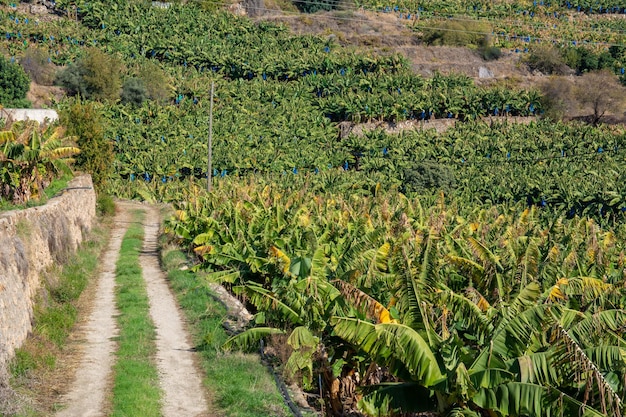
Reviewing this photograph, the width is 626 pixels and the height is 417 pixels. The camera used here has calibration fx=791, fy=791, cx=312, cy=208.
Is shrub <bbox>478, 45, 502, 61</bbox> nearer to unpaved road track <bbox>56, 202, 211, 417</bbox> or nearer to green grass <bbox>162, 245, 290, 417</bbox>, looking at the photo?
unpaved road track <bbox>56, 202, 211, 417</bbox>

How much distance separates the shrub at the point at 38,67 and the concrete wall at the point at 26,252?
4573 cm

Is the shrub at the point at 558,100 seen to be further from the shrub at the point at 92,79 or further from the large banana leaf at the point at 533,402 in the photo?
the large banana leaf at the point at 533,402

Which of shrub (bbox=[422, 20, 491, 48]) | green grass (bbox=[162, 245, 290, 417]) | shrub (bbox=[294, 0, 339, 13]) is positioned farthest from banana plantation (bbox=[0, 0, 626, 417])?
shrub (bbox=[294, 0, 339, 13])

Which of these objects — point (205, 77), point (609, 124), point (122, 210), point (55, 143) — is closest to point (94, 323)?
point (55, 143)

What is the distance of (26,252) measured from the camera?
1642 cm

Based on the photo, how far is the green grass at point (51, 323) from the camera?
41.6 ft

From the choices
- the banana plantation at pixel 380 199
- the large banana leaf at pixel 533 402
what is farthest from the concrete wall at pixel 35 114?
the large banana leaf at pixel 533 402

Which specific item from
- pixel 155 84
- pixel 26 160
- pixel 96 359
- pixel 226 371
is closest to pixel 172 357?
pixel 96 359

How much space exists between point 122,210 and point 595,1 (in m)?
98.8

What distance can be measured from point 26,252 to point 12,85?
42.6 m

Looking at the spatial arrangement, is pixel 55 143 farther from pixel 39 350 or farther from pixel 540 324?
pixel 540 324

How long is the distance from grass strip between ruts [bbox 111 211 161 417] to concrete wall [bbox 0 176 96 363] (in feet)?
5.88

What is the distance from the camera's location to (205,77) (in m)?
76.0

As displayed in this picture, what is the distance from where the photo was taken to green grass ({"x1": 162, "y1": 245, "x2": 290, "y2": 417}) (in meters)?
12.1
